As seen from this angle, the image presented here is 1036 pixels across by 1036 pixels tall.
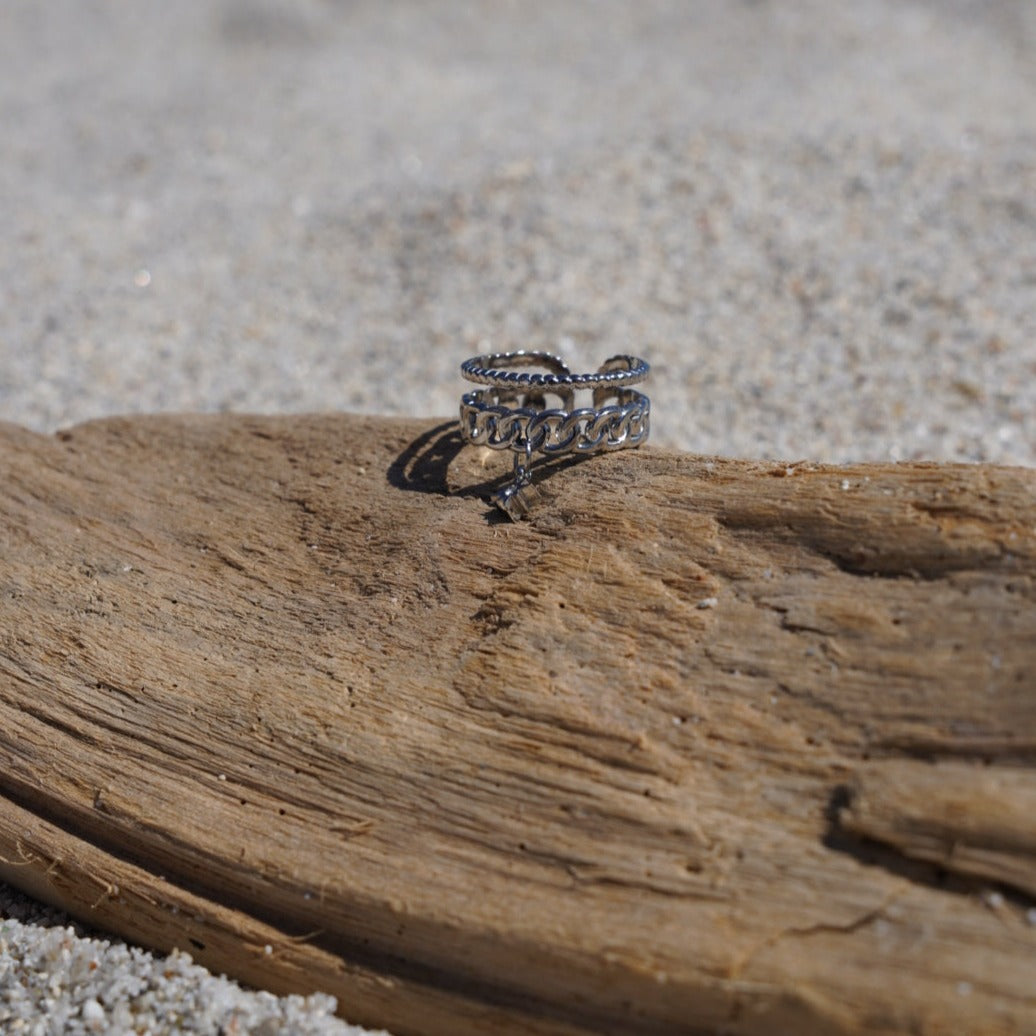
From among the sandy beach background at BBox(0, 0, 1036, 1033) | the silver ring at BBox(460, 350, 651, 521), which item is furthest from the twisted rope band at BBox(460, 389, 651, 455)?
the sandy beach background at BBox(0, 0, 1036, 1033)

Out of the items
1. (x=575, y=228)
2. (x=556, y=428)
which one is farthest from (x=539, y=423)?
(x=575, y=228)

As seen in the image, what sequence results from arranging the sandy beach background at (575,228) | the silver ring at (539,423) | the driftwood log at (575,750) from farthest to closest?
the sandy beach background at (575,228) < the silver ring at (539,423) < the driftwood log at (575,750)

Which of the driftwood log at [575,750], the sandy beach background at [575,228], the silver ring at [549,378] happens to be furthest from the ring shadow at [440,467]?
the sandy beach background at [575,228]

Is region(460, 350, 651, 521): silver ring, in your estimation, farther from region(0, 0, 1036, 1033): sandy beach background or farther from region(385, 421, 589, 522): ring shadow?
region(0, 0, 1036, 1033): sandy beach background

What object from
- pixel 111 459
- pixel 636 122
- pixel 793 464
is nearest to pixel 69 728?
pixel 111 459

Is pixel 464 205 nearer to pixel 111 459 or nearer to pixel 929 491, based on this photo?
pixel 111 459

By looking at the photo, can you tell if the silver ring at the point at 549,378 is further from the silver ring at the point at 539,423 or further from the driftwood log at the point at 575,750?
the driftwood log at the point at 575,750

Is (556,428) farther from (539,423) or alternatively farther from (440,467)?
(440,467)
